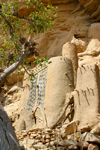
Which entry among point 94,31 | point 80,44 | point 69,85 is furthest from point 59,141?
point 94,31

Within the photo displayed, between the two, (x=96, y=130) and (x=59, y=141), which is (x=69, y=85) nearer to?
(x=96, y=130)

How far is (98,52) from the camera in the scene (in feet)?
45.2

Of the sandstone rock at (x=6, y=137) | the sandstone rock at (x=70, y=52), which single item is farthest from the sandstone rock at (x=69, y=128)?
the sandstone rock at (x=70, y=52)

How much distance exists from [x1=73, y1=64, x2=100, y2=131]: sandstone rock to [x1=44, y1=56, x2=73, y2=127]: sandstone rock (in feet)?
3.00

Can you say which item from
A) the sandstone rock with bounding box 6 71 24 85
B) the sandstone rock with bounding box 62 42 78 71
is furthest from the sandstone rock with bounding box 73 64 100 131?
the sandstone rock with bounding box 6 71 24 85

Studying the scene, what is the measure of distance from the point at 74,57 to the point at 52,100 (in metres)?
3.83

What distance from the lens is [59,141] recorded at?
5961 millimetres

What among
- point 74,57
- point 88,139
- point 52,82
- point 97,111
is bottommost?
point 88,139

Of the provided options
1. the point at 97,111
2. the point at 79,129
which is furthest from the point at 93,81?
the point at 79,129

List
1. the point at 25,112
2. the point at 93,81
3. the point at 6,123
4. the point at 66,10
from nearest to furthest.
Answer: the point at 6,123
the point at 93,81
the point at 25,112
the point at 66,10

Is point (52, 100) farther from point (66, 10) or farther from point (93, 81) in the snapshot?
point (66, 10)

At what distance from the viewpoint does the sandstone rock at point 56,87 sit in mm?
8327

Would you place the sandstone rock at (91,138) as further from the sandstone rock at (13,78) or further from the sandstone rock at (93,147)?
the sandstone rock at (13,78)

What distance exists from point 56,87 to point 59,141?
3357 mm
